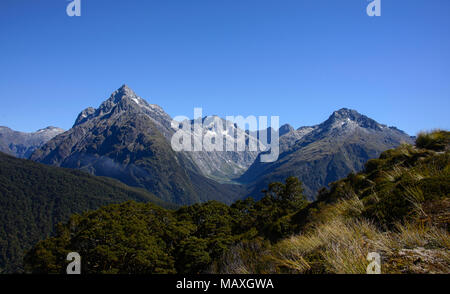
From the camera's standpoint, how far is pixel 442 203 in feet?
23.0

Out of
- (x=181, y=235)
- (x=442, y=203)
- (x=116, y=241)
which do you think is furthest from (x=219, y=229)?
(x=442, y=203)

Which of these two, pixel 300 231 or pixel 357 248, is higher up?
Result: pixel 357 248

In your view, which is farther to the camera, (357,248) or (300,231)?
(300,231)

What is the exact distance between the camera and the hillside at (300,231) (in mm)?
5388

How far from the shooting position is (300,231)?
19234 millimetres

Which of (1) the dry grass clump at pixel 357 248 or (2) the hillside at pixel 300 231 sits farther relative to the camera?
(2) the hillside at pixel 300 231

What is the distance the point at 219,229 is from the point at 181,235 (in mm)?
6420

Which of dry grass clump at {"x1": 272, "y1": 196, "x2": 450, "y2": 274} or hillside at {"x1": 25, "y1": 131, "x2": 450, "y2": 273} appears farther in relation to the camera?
hillside at {"x1": 25, "y1": 131, "x2": 450, "y2": 273}

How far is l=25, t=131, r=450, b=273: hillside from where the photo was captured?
5.39 m

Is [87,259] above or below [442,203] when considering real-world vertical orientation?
below
